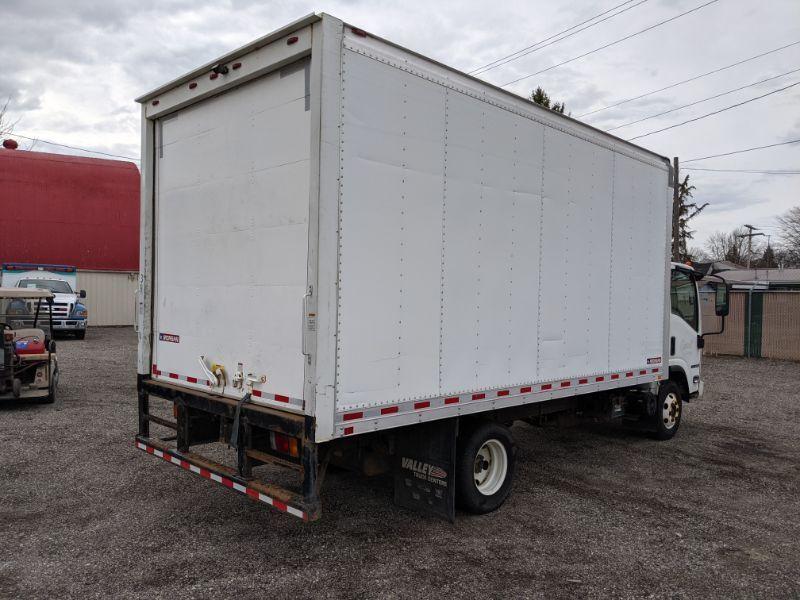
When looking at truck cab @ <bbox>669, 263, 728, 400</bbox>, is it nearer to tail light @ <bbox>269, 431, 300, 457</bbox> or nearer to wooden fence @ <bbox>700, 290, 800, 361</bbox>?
tail light @ <bbox>269, 431, 300, 457</bbox>

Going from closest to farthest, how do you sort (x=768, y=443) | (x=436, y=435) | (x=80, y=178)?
(x=436, y=435)
(x=768, y=443)
(x=80, y=178)

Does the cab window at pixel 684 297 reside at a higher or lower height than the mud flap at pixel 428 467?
higher

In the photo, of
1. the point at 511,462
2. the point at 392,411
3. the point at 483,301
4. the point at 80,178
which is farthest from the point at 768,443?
the point at 80,178

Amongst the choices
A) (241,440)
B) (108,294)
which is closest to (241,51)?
(241,440)

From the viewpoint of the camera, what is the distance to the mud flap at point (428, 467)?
470 cm

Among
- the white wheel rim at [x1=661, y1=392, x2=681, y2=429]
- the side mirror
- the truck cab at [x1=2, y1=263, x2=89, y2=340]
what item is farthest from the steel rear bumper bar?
the truck cab at [x1=2, y1=263, x2=89, y2=340]

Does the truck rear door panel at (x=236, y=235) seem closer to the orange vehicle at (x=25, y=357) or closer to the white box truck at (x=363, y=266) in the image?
A: the white box truck at (x=363, y=266)

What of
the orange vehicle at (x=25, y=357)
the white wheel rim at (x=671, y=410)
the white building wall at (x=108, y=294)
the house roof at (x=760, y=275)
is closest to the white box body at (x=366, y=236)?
the white wheel rim at (x=671, y=410)

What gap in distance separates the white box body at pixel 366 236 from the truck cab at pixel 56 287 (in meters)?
15.8

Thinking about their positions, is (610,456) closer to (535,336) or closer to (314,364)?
(535,336)

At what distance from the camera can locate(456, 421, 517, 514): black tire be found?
5008mm

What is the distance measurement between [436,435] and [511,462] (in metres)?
1.08

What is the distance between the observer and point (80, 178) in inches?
1022

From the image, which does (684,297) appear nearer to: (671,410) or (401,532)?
(671,410)
